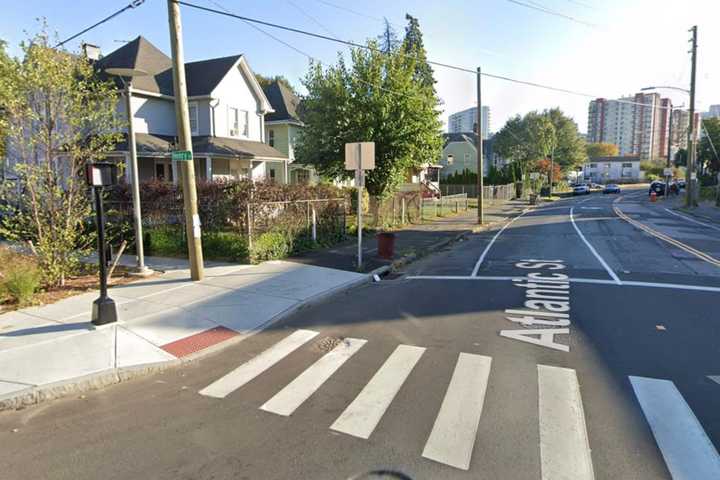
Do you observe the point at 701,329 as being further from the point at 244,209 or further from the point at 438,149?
the point at 438,149

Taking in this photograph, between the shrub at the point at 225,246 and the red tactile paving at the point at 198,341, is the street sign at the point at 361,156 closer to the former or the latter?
the shrub at the point at 225,246

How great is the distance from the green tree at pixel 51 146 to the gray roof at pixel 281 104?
71.7ft

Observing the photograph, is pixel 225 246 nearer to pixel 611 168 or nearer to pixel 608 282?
pixel 608 282

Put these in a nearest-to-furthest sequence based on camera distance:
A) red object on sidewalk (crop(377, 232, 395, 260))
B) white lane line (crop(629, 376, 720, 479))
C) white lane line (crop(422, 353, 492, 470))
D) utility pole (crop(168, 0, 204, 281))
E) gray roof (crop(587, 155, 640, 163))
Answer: white lane line (crop(629, 376, 720, 479)) < white lane line (crop(422, 353, 492, 470)) < utility pole (crop(168, 0, 204, 281)) < red object on sidewalk (crop(377, 232, 395, 260)) < gray roof (crop(587, 155, 640, 163))

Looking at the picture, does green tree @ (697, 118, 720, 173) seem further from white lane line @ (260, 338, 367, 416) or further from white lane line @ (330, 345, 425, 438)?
white lane line @ (260, 338, 367, 416)

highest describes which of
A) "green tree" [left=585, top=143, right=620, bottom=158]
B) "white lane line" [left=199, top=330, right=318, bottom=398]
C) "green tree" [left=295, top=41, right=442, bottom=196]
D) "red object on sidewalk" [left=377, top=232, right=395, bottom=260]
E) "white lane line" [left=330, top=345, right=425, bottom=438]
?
"green tree" [left=585, top=143, right=620, bottom=158]

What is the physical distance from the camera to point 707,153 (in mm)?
56031

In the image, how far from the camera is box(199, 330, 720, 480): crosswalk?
354 centimetres

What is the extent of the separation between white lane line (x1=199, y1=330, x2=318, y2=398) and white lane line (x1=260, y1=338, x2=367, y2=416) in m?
0.55

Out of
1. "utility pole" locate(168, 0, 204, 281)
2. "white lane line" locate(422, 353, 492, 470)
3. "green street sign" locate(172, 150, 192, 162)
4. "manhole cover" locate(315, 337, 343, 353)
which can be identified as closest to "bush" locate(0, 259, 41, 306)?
"utility pole" locate(168, 0, 204, 281)

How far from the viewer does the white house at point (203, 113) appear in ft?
72.8

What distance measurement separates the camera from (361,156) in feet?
38.2

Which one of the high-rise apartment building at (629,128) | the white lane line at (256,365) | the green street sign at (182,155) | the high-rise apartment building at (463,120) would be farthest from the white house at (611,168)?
the white lane line at (256,365)

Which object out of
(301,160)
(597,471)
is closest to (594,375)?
(597,471)
